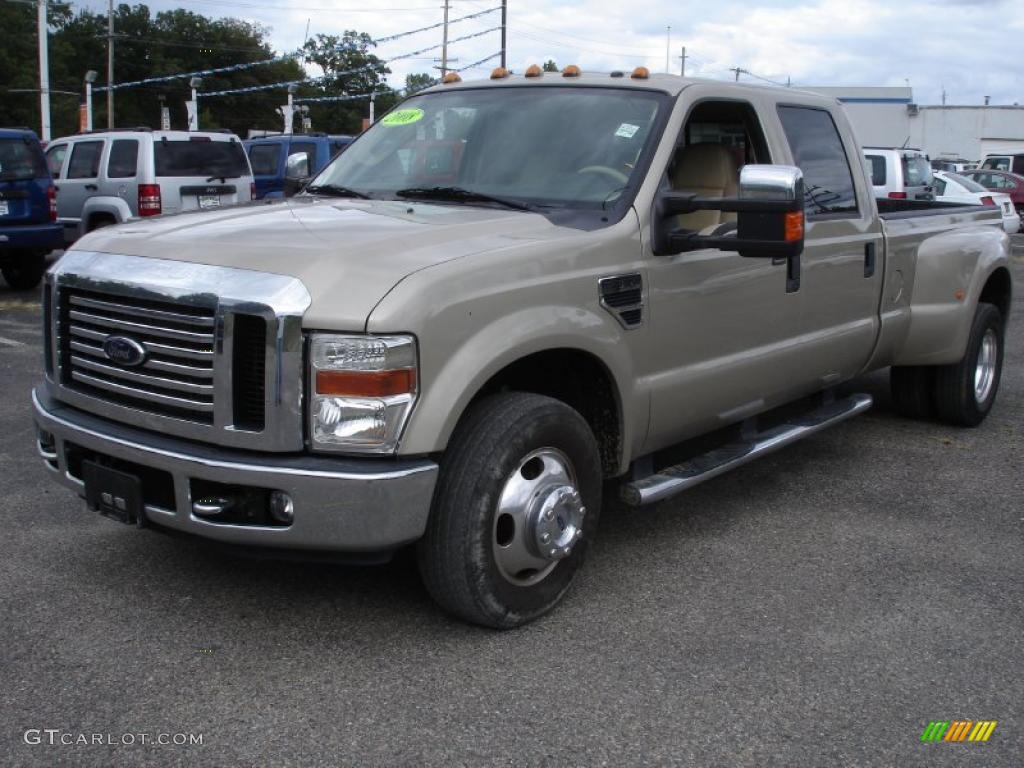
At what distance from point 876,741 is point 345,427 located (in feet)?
5.80

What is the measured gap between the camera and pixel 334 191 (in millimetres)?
4883

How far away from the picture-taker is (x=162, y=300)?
11.3ft

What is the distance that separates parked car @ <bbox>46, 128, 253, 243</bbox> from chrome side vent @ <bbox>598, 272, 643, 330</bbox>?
1035 cm

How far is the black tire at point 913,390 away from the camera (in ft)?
22.3

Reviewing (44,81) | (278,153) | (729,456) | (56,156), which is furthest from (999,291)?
(44,81)

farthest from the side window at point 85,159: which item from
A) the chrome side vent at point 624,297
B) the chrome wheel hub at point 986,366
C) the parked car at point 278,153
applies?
the chrome side vent at point 624,297

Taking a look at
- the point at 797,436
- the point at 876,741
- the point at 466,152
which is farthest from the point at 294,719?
the point at 797,436

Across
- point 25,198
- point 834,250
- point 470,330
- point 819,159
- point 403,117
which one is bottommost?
point 25,198

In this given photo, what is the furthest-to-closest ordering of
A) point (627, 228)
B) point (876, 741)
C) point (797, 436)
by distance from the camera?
point (797, 436), point (627, 228), point (876, 741)

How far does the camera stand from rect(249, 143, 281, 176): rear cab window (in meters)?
18.7

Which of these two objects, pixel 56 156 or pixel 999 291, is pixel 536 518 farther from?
pixel 56 156

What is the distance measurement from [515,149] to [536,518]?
1667 mm

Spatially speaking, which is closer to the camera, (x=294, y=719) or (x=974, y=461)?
(x=294, y=719)

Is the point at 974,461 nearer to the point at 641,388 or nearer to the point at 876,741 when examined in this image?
the point at 641,388
